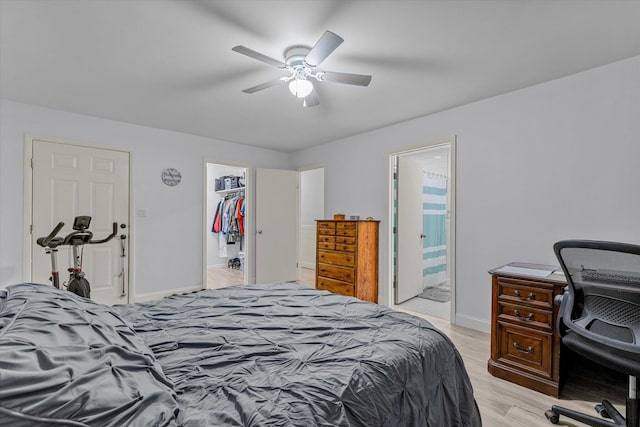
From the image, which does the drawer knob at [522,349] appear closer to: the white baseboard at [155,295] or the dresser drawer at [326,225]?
the dresser drawer at [326,225]

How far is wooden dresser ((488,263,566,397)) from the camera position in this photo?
2092mm

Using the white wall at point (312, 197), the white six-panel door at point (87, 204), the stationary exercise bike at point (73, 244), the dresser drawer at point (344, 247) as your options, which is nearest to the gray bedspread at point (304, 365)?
the stationary exercise bike at point (73, 244)

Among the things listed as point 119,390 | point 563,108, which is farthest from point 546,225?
point 119,390

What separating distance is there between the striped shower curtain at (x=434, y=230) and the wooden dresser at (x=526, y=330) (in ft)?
8.08

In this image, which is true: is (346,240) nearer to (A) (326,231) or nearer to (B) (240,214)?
(A) (326,231)

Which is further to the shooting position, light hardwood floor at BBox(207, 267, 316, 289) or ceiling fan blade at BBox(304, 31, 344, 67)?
light hardwood floor at BBox(207, 267, 316, 289)

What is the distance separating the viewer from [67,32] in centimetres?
201

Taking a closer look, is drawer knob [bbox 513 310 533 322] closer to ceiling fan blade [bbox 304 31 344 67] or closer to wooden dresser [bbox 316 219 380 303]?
wooden dresser [bbox 316 219 380 303]

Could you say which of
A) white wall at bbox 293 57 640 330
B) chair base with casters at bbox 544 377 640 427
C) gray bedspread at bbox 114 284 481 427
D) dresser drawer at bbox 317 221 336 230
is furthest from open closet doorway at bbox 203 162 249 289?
chair base with casters at bbox 544 377 640 427

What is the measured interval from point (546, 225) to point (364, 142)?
2.51m

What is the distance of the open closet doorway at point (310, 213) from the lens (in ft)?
23.1

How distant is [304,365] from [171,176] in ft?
13.3

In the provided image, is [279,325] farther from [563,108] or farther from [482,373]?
[563,108]

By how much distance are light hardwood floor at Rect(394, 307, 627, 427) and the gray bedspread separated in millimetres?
617
